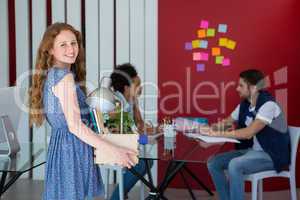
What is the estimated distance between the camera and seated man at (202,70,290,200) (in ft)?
11.3

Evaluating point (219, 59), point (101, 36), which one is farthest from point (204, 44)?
point (101, 36)

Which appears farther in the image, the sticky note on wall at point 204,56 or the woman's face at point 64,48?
the sticky note on wall at point 204,56

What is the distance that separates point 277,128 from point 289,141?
0.49 ft

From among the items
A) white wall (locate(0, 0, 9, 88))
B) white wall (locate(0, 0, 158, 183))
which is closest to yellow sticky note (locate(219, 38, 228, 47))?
white wall (locate(0, 0, 158, 183))

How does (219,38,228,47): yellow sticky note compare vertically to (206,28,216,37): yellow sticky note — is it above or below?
below

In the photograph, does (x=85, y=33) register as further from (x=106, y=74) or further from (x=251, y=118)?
(x=251, y=118)

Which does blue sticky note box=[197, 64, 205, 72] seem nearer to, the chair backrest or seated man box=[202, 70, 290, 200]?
seated man box=[202, 70, 290, 200]

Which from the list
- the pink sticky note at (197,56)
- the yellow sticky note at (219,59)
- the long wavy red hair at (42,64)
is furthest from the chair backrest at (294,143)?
the long wavy red hair at (42,64)

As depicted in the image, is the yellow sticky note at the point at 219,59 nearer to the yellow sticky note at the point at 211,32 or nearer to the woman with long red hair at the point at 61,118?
the yellow sticky note at the point at 211,32

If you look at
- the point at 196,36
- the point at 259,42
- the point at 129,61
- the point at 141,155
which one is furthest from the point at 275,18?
the point at 141,155

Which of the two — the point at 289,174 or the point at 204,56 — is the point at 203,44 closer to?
the point at 204,56

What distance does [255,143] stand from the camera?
381 cm

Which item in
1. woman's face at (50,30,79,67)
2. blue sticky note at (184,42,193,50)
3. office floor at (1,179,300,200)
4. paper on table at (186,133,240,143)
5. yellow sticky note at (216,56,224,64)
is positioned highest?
blue sticky note at (184,42,193,50)

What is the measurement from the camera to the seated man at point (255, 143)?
3.46m
